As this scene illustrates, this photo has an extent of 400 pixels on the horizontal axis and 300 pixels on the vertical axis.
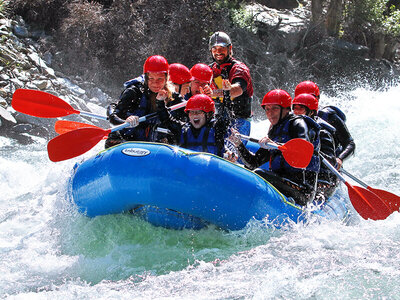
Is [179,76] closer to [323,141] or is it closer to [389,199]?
[323,141]

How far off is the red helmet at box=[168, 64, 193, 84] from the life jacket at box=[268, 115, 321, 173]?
1461 mm

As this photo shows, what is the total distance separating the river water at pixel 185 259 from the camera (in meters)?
3.37

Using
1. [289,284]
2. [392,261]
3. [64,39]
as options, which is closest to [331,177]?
[392,261]

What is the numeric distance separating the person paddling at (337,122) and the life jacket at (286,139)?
112 cm

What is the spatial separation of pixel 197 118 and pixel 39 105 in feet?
5.51

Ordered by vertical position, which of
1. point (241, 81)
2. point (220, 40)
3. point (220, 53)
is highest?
point (220, 40)

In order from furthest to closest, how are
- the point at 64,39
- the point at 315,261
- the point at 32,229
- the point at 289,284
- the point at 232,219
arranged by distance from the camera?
1. the point at 64,39
2. the point at 32,229
3. the point at 232,219
4. the point at 315,261
5. the point at 289,284

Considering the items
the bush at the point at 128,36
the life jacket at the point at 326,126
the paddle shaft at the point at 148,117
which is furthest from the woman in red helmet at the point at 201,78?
the bush at the point at 128,36

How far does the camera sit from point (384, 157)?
8141 millimetres

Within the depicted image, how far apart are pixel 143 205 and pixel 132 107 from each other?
1243 mm

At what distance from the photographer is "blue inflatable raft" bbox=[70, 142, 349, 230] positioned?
3.88 metres

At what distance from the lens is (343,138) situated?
582cm

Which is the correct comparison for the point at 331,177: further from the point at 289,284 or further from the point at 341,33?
the point at 341,33

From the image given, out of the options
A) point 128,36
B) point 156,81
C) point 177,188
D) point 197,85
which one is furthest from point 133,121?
point 128,36
